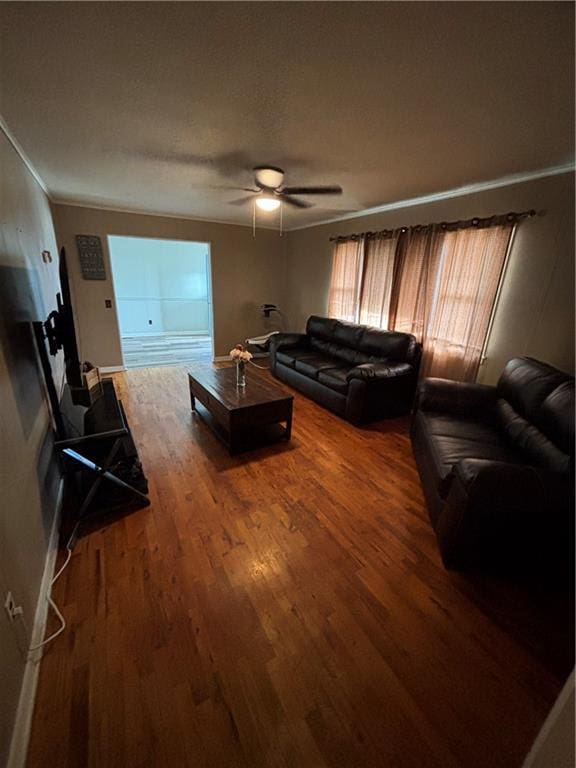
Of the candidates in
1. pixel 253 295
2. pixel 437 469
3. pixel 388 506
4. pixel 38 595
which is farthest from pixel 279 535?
pixel 253 295

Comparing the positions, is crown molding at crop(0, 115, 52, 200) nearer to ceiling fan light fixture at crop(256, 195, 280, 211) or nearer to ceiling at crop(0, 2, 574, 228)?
ceiling at crop(0, 2, 574, 228)

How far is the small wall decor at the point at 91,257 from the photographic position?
14.3 ft

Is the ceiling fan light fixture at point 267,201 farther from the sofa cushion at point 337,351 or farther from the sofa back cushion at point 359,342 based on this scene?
the sofa cushion at point 337,351

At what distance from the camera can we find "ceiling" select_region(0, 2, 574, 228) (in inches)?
44.1

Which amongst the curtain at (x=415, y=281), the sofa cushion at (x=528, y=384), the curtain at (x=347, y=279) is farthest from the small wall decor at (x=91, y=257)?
the sofa cushion at (x=528, y=384)

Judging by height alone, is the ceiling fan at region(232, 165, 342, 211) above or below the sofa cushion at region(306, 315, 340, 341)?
above

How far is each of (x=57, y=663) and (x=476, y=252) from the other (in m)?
4.16

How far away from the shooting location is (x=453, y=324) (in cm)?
331

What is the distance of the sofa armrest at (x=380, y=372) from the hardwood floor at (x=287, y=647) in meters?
1.36

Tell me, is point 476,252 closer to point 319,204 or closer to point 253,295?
point 319,204

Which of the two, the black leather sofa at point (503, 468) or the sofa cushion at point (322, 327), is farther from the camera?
the sofa cushion at point (322, 327)

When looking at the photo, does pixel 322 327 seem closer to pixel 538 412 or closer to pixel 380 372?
pixel 380 372

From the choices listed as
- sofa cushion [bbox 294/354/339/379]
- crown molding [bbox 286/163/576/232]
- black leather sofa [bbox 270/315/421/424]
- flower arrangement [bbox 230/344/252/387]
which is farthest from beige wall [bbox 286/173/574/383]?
flower arrangement [bbox 230/344/252/387]

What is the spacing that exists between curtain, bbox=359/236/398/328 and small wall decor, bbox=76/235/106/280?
154 inches
